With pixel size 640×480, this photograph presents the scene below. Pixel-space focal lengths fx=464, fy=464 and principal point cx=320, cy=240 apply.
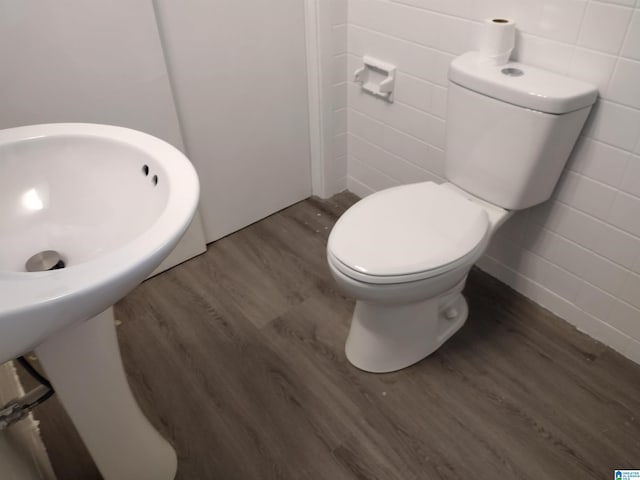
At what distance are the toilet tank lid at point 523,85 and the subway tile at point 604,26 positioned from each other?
0.30ft

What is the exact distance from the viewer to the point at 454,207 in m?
1.27

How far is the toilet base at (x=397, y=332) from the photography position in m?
1.29

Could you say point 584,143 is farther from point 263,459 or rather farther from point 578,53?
point 263,459

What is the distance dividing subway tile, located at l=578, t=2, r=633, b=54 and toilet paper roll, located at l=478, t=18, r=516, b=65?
17 cm

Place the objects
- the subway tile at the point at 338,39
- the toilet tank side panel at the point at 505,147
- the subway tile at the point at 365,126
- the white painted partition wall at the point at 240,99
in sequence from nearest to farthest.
→ the toilet tank side panel at the point at 505,147
the white painted partition wall at the point at 240,99
the subway tile at the point at 338,39
the subway tile at the point at 365,126

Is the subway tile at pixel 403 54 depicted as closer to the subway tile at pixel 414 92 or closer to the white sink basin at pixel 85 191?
the subway tile at pixel 414 92

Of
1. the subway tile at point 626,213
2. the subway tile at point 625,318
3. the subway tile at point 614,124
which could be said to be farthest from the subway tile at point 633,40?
the subway tile at point 625,318

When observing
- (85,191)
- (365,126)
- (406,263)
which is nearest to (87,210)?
(85,191)

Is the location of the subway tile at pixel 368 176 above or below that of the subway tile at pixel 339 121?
below

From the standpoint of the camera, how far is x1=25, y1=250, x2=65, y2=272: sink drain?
2.42 ft

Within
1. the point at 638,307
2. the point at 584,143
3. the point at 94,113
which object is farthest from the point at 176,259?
the point at 638,307

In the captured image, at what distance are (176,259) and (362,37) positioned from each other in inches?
42.3

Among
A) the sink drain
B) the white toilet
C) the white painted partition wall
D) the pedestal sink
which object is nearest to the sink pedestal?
the pedestal sink

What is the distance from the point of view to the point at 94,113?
4.49 feet
